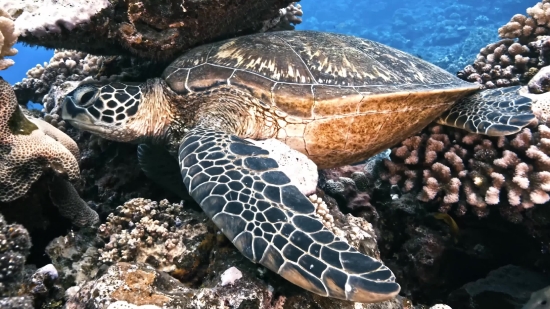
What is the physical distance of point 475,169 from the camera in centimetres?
306

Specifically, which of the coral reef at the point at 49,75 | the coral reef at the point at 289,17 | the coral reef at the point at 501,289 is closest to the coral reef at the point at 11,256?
the coral reef at the point at 49,75

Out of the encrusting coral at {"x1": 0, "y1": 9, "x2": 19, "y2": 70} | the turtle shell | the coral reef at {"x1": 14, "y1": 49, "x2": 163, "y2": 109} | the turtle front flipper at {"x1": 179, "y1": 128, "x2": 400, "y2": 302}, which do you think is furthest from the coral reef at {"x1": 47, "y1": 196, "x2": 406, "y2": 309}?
the coral reef at {"x1": 14, "y1": 49, "x2": 163, "y2": 109}

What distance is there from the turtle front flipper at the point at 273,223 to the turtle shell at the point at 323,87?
68cm

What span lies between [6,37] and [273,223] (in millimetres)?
2079

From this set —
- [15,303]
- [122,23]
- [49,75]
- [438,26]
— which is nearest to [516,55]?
[122,23]

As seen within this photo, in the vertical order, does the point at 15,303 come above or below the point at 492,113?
below

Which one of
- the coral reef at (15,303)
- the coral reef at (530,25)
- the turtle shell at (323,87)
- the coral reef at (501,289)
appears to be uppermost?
the coral reef at (530,25)

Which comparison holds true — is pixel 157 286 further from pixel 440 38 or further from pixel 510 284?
pixel 440 38

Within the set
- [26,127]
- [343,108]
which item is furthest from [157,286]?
[343,108]

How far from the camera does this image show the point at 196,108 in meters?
3.03

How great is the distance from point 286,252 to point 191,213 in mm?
1128

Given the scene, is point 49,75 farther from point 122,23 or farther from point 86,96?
point 122,23

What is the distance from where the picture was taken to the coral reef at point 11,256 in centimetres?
148

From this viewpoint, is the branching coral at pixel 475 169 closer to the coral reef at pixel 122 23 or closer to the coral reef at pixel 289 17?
the coral reef at pixel 122 23
